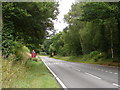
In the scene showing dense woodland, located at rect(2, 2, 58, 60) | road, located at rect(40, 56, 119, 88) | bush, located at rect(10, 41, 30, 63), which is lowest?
road, located at rect(40, 56, 119, 88)

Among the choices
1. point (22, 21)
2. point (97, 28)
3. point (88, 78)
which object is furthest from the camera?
point (97, 28)

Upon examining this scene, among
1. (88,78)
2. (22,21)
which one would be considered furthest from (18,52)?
(88,78)

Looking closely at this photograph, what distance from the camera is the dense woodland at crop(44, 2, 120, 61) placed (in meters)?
17.0

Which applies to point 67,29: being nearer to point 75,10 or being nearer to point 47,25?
point 75,10

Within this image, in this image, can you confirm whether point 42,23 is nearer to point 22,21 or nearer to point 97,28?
point 22,21

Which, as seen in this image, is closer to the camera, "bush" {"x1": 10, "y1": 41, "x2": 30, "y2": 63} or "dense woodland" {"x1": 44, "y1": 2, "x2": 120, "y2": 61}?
"bush" {"x1": 10, "y1": 41, "x2": 30, "y2": 63}

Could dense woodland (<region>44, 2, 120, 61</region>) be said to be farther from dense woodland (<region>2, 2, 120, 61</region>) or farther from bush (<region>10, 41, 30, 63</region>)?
Result: bush (<region>10, 41, 30, 63</region>)

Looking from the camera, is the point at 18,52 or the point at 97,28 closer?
the point at 18,52

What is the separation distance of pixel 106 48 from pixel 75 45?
15.4 metres

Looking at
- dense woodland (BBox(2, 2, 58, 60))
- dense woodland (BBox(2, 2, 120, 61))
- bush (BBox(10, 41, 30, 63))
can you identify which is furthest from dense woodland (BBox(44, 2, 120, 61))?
bush (BBox(10, 41, 30, 63))

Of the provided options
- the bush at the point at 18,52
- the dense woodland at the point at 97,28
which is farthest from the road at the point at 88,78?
the dense woodland at the point at 97,28

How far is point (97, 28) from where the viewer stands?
27.6 meters

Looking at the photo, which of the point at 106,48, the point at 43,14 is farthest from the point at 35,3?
the point at 106,48

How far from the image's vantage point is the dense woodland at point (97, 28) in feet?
55.7
